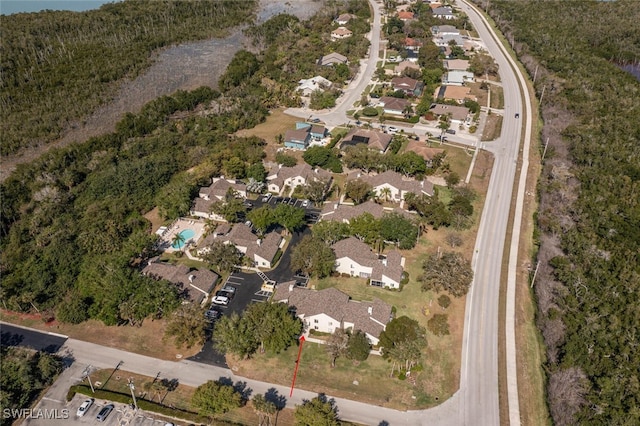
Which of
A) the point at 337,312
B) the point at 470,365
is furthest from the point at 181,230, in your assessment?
the point at 470,365

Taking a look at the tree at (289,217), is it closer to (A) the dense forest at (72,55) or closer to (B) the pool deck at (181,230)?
(B) the pool deck at (181,230)

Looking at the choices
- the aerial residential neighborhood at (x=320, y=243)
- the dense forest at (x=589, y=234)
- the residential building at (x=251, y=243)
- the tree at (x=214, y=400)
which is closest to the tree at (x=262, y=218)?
the aerial residential neighborhood at (x=320, y=243)

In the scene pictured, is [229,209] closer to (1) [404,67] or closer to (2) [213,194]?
(2) [213,194]

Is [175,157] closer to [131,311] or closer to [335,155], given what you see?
[335,155]

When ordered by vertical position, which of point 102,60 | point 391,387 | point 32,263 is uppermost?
point 102,60

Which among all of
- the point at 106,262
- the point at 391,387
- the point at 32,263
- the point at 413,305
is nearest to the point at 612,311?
the point at 413,305

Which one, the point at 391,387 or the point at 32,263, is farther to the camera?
the point at 32,263
